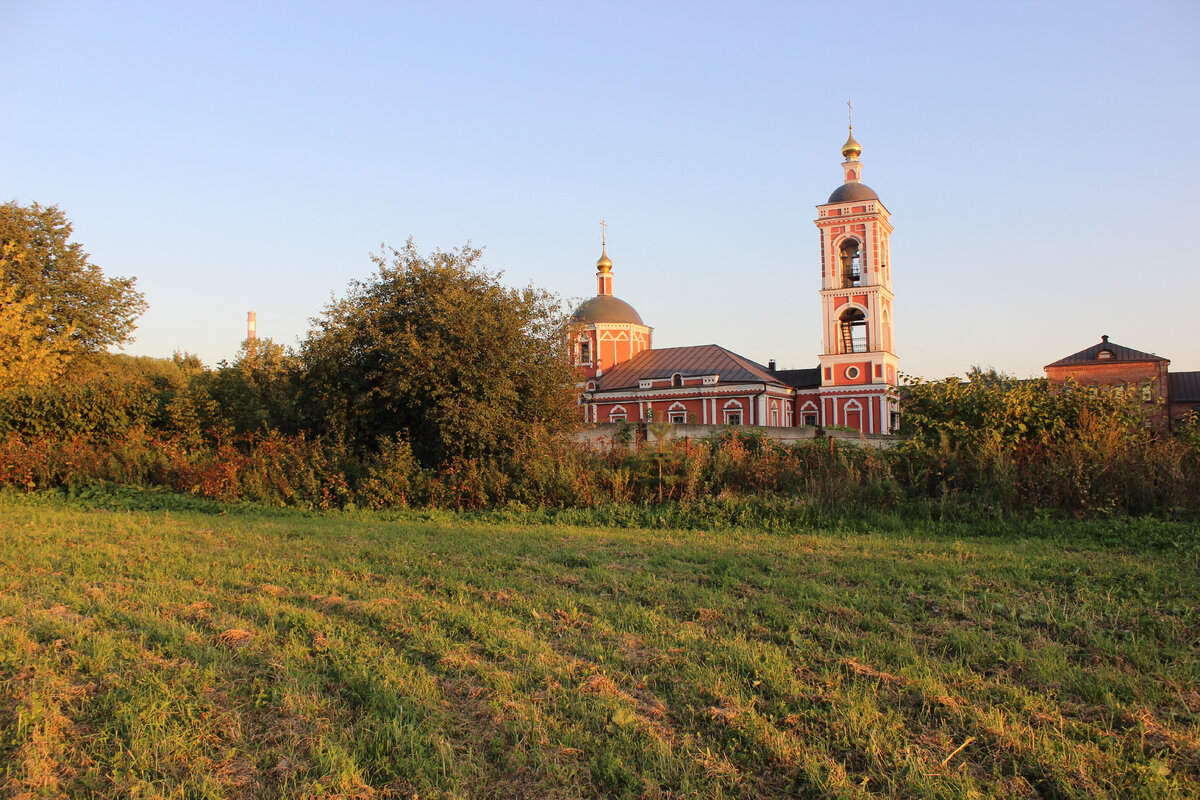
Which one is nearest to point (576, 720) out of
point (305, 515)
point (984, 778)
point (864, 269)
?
point (984, 778)

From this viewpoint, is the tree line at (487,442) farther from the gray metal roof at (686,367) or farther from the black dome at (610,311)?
the black dome at (610,311)

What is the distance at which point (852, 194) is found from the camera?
43781mm

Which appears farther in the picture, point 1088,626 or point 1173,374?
point 1173,374

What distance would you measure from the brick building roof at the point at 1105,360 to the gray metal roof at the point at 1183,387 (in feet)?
9.10

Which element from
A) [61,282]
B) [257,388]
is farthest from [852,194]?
[61,282]

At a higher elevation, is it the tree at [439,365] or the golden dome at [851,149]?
the golden dome at [851,149]

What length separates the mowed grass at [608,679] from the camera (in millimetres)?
3396

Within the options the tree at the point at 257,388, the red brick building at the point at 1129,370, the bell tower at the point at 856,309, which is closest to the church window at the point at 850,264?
the bell tower at the point at 856,309

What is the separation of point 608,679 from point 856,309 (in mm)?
43214

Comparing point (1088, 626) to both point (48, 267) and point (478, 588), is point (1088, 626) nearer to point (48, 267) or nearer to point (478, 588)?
point (478, 588)

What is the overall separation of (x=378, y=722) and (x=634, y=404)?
44269 millimetres

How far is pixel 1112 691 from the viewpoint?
4055 mm

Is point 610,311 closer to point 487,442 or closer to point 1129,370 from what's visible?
point 1129,370

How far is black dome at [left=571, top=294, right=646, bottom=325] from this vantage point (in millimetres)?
53037
